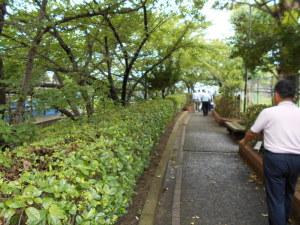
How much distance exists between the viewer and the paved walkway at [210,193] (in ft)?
16.7

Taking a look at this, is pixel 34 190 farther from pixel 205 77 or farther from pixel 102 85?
pixel 205 77

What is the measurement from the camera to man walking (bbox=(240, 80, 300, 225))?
13.1ft

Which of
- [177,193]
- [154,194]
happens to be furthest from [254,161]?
[154,194]

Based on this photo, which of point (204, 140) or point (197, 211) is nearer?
point (197, 211)

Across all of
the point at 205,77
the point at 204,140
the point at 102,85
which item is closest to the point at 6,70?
the point at 102,85

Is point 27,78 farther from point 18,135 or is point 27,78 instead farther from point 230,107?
point 230,107

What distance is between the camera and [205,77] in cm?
3944

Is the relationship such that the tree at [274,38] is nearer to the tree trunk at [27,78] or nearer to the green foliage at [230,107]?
the tree trunk at [27,78]

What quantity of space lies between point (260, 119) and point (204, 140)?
26.4 ft

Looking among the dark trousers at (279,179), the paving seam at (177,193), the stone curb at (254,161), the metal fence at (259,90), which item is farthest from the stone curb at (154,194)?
the metal fence at (259,90)

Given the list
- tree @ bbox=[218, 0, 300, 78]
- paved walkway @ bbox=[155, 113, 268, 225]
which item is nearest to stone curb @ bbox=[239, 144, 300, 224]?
paved walkway @ bbox=[155, 113, 268, 225]

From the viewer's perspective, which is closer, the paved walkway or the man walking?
the man walking

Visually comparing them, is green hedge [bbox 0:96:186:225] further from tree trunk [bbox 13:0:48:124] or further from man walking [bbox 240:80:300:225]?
tree trunk [bbox 13:0:48:124]

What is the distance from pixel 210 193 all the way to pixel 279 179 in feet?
7.14
